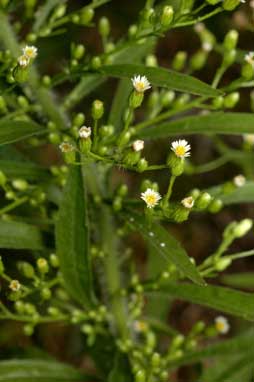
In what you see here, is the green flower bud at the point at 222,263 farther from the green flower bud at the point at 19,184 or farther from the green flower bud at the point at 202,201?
the green flower bud at the point at 19,184

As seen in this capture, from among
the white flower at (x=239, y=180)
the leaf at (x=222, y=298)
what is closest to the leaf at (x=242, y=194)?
the white flower at (x=239, y=180)

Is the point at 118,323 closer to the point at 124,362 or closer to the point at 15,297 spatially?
the point at 124,362


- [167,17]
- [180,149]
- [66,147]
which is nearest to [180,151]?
[180,149]

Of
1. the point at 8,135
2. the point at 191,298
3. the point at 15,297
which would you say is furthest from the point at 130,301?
the point at 8,135

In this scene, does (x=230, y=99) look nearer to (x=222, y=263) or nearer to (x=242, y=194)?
(x=242, y=194)

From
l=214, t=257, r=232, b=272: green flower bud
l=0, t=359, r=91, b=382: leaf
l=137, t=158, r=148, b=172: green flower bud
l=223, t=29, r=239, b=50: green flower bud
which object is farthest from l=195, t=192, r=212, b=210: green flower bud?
l=0, t=359, r=91, b=382: leaf

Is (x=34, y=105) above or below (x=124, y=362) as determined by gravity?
above
